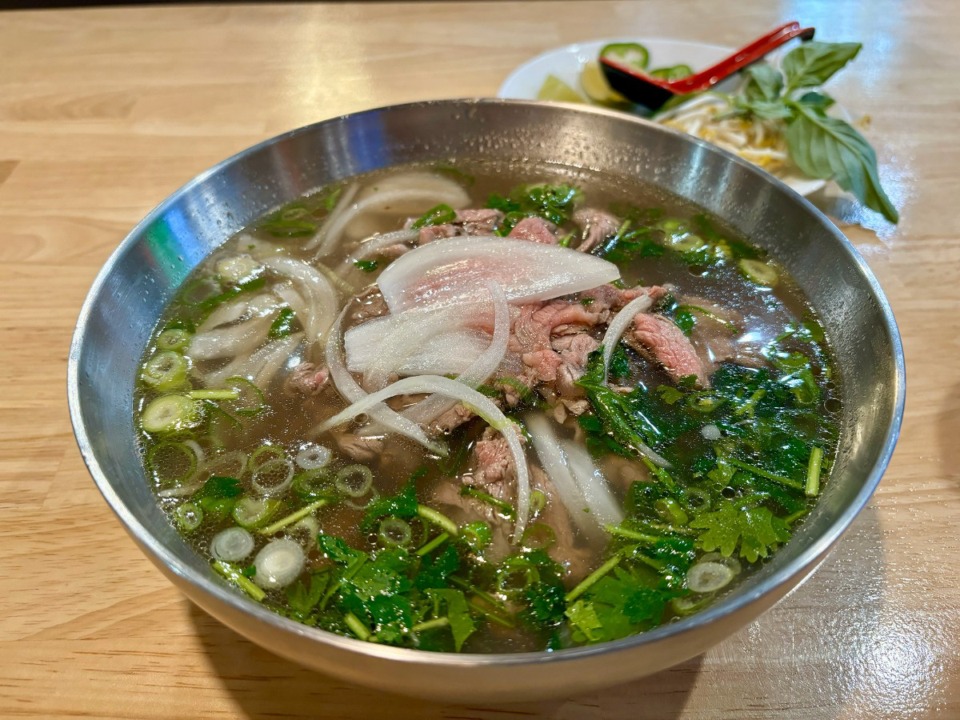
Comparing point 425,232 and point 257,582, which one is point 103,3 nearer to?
point 425,232

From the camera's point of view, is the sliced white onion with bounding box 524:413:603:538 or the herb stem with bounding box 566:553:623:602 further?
the sliced white onion with bounding box 524:413:603:538

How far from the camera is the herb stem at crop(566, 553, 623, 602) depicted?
1384mm

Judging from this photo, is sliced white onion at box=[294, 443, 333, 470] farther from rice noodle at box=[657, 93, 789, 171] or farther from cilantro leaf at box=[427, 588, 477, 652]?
rice noodle at box=[657, 93, 789, 171]

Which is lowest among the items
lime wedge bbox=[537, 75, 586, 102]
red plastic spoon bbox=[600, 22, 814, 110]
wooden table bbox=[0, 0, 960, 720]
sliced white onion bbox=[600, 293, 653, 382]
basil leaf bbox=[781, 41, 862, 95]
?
wooden table bbox=[0, 0, 960, 720]

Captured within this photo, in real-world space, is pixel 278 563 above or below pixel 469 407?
below

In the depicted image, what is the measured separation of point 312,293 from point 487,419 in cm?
74

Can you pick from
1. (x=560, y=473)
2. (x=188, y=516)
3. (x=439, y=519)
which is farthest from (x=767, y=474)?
(x=188, y=516)

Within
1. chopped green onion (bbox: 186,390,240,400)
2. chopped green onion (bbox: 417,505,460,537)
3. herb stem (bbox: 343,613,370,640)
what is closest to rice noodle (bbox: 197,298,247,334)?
chopped green onion (bbox: 186,390,240,400)

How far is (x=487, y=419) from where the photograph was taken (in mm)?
1629

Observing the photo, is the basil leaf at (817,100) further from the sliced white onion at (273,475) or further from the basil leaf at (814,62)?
the sliced white onion at (273,475)

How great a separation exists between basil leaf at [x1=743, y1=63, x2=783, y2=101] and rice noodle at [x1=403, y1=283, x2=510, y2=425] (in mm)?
1921

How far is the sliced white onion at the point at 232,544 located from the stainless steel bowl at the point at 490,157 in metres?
0.06

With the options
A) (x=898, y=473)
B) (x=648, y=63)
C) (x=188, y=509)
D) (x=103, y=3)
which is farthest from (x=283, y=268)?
(x=103, y=3)

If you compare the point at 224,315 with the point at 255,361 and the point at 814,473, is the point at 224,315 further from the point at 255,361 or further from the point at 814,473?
the point at 814,473
